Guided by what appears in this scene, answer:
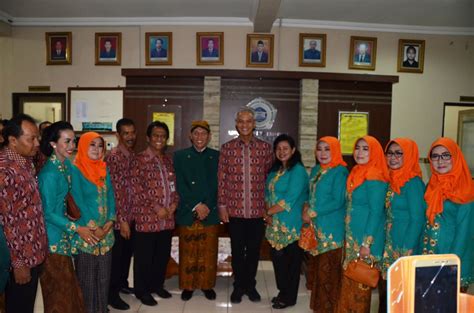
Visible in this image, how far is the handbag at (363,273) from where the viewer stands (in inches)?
90.4

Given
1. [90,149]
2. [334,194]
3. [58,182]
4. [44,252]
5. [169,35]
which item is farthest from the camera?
[169,35]

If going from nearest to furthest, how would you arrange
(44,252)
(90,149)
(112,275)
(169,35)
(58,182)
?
(44,252)
(58,182)
(90,149)
(112,275)
(169,35)

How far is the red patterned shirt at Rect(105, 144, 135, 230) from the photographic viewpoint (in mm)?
3053

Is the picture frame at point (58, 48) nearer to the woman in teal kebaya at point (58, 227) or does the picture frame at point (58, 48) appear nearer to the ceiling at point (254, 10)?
the ceiling at point (254, 10)

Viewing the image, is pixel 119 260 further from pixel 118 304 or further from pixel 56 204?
pixel 56 204

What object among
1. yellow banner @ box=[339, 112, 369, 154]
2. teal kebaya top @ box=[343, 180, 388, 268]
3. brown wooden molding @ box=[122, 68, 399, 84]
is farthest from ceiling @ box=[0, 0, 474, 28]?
teal kebaya top @ box=[343, 180, 388, 268]

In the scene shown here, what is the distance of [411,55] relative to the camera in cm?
594

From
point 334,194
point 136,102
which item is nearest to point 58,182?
point 334,194

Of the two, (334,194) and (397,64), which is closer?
(334,194)

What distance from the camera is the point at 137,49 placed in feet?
19.3

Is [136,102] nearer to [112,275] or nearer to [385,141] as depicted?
[112,275]

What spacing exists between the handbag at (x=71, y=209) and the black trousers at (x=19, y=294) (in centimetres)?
42

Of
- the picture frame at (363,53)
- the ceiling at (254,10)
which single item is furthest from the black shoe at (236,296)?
the picture frame at (363,53)

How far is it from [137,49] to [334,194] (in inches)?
168
